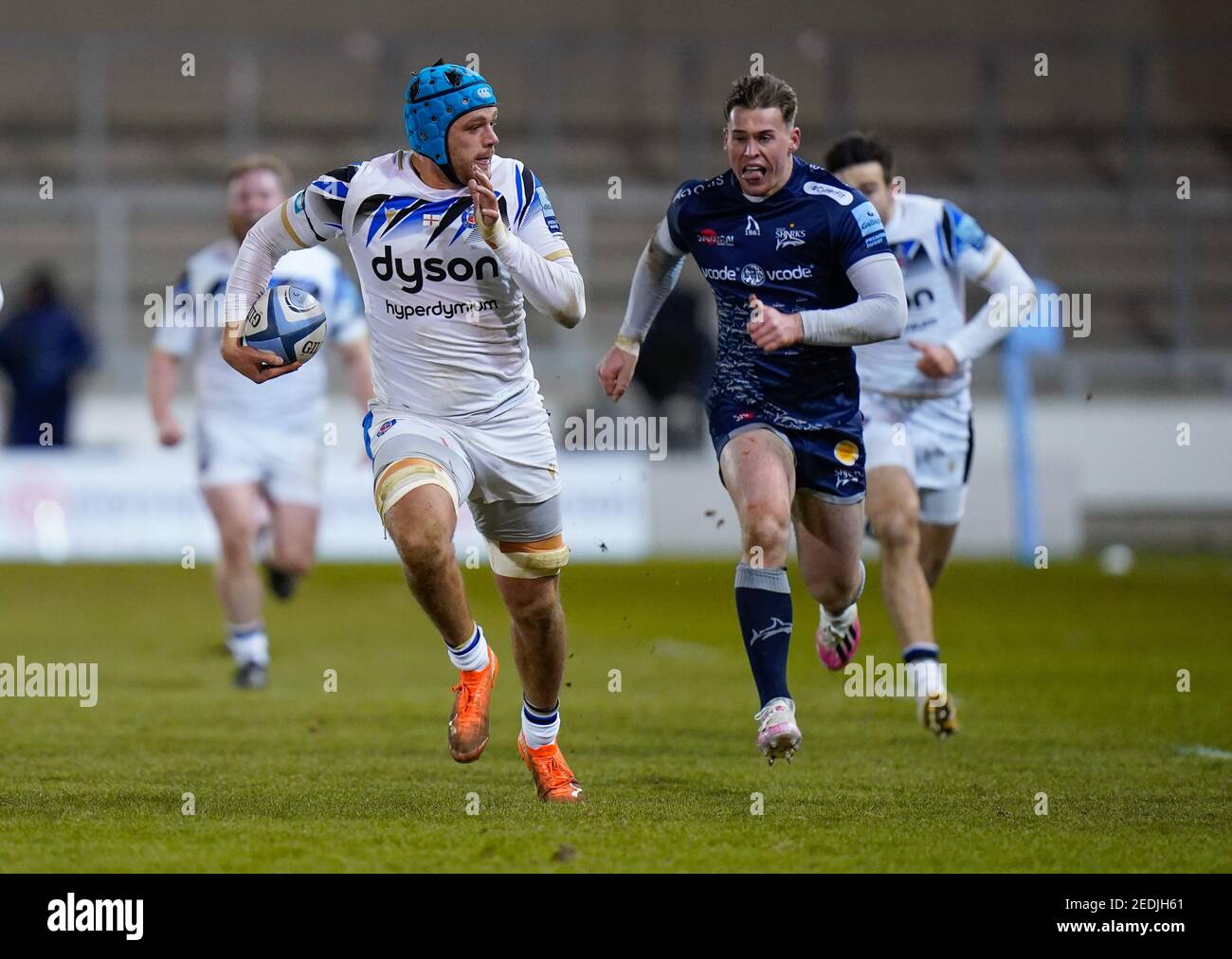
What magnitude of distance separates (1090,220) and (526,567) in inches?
799

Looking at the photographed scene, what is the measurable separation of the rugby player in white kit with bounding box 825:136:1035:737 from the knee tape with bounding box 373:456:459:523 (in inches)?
109

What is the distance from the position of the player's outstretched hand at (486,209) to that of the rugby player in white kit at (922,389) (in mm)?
2754

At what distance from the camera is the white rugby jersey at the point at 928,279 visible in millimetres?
8938

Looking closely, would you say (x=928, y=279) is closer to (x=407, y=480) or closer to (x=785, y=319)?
(x=785, y=319)

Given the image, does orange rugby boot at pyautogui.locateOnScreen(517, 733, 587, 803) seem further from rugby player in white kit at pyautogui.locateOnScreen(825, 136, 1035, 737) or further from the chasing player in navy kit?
rugby player in white kit at pyautogui.locateOnScreen(825, 136, 1035, 737)

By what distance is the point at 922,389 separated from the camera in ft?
30.1

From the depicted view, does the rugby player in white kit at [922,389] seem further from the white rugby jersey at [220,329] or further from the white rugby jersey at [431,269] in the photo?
the white rugby jersey at [220,329]

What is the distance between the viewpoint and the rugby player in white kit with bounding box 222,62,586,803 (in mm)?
6387

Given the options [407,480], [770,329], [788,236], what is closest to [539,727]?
[407,480]

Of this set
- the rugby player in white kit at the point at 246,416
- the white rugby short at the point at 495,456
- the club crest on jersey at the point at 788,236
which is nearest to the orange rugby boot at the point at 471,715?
the white rugby short at the point at 495,456

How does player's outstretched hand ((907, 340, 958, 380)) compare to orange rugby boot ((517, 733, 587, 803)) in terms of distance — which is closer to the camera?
orange rugby boot ((517, 733, 587, 803))

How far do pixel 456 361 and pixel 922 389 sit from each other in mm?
3217

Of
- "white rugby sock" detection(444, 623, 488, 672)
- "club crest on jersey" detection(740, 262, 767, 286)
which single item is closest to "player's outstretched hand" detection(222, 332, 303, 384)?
"white rugby sock" detection(444, 623, 488, 672)

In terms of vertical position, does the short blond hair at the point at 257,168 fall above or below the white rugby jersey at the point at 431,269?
above
